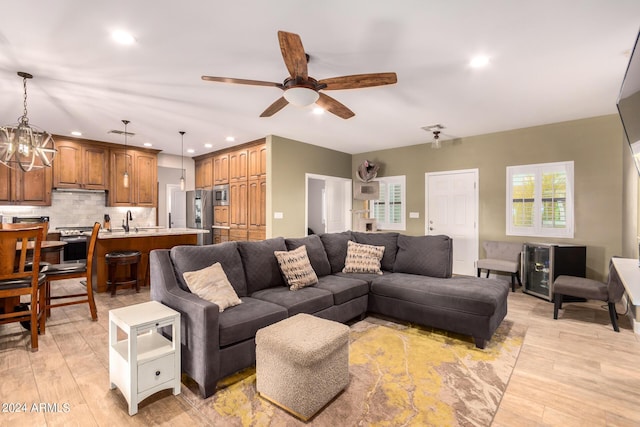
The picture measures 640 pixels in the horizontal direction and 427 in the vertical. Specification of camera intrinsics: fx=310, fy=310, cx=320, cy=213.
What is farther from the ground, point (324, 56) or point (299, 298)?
point (324, 56)

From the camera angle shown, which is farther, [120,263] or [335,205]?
[335,205]

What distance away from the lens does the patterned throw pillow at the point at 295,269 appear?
311 cm

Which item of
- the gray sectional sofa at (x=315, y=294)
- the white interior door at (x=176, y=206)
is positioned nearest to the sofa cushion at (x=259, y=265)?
the gray sectional sofa at (x=315, y=294)

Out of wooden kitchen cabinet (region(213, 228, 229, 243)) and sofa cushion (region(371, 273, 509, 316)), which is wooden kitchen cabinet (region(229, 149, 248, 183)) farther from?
sofa cushion (region(371, 273, 509, 316))

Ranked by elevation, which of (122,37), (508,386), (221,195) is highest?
(122,37)

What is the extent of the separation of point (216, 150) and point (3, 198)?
367 cm

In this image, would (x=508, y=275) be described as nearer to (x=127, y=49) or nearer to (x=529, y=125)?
(x=529, y=125)

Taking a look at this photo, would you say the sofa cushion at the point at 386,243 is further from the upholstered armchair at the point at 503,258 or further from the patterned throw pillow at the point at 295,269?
the upholstered armchair at the point at 503,258

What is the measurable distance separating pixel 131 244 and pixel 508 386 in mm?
4945

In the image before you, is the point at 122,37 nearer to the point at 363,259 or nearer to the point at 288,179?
the point at 363,259

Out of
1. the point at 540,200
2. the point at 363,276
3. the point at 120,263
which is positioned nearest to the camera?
the point at 363,276

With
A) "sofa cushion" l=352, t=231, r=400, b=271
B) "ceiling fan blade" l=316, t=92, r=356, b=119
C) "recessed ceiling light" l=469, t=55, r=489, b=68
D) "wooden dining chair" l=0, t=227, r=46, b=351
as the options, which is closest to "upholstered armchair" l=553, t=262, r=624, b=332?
"sofa cushion" l=352, t=231, r=400, b=271

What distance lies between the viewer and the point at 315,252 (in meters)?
3.67

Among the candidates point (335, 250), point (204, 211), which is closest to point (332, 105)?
→ point (335, 250)
